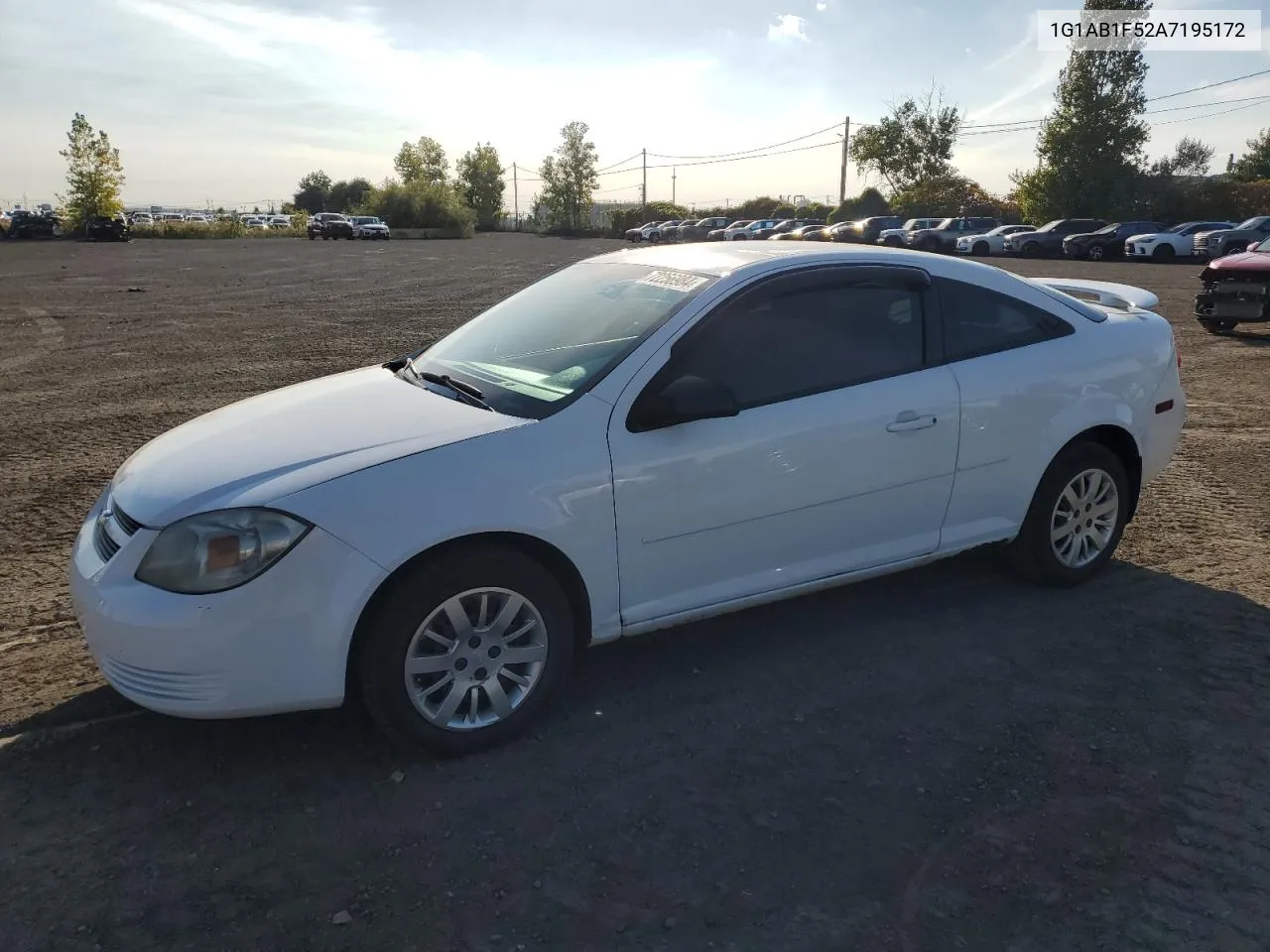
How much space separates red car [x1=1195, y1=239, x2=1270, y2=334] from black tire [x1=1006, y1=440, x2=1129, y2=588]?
33.5ft

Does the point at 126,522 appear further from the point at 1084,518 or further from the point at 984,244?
the point at 984,244

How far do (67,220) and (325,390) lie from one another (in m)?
69.4

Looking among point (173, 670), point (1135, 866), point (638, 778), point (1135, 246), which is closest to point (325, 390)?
point (173, 670)

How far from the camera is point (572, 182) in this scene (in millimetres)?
99625

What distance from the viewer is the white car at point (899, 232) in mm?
43406

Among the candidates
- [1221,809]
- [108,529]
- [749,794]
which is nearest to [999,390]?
[1221,809]

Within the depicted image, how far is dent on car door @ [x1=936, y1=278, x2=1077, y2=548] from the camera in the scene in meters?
4.11

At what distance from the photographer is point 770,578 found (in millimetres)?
3727

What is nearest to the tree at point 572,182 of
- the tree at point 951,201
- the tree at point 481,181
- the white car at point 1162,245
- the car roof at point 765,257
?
the tree at point 481,181

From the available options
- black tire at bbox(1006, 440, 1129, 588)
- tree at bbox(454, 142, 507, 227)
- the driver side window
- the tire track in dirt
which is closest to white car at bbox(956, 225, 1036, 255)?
black tire at bbox(1006, 440, 1129, 588)

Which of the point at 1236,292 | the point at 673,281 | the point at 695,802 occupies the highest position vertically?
the point at 673,281

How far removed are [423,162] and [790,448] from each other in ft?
391

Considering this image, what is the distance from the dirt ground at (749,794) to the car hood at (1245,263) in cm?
974

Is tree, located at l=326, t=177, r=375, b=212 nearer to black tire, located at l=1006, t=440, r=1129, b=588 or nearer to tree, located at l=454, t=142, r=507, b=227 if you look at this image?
tree, located at l=454, t=142, r=507, b=227
